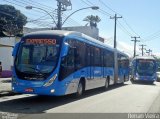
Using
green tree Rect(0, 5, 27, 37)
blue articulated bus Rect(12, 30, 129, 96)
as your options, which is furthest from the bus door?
green tree Rect(0, 5, 27, 37)

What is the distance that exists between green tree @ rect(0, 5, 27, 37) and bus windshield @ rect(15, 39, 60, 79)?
45.6m

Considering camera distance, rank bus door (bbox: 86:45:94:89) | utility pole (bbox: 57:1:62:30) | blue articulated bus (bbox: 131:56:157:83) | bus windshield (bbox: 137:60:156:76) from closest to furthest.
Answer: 1. bus door (bbox: 86:45:94:89)
2. utility pole (bbox: 57:1:62:30)
3. blue articulated bus (bbox: 131:56:157:83)
4. bus windshield (bbox: 137:60:156:76)

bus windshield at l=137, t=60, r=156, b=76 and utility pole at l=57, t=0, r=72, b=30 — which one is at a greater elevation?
utility pole at l=57, t=0, r=72, b=30

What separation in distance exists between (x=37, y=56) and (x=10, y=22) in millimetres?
54795

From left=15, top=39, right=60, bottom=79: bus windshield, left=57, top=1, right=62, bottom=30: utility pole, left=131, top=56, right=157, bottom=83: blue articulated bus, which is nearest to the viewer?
left=15, top=39, right=60, bottom=79: bus windshield

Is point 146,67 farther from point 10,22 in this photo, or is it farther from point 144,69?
point 10,22

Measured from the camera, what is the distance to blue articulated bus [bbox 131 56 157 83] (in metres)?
38.4

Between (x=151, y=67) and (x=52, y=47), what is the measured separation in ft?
79.9

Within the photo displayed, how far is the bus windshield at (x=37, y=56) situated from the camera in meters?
15.6

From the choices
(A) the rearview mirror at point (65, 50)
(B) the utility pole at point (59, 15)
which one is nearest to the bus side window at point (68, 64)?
(A) the rearview mirror at point (65, 50)

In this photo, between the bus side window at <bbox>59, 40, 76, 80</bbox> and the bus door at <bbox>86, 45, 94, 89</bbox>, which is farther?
the bus door at <bbox>86, 45, 94, 89</bbox>

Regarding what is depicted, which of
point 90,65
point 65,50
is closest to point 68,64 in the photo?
point 65,50

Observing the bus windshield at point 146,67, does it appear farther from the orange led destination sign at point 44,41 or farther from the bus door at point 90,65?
the orange led destination sign at point 44,41

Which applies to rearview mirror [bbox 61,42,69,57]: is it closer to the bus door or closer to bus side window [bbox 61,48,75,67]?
bus side window [bbox 61,48,75,67]
